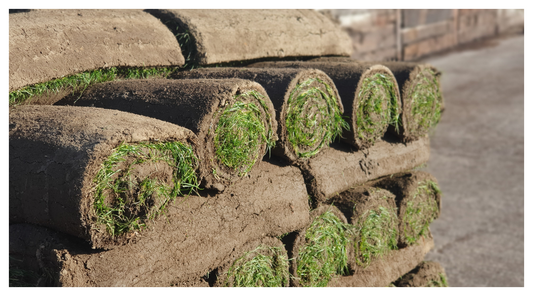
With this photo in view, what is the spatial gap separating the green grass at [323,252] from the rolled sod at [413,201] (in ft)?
1.73

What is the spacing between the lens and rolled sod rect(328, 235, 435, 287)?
2.71m

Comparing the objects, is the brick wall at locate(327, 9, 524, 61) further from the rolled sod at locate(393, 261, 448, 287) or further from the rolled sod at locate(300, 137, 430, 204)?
the rolled sod at locate(393, 261, 448, 287)

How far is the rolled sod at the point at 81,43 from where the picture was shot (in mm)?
2156

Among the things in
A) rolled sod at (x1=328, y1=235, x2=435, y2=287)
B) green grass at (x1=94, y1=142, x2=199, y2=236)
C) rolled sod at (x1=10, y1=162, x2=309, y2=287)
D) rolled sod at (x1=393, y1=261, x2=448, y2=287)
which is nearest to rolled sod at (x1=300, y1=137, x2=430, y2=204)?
rolled sod at (x1=10, y1=162, x2=309, y2=287)

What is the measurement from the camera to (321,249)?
2.47m

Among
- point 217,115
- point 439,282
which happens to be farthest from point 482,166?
point 217,115

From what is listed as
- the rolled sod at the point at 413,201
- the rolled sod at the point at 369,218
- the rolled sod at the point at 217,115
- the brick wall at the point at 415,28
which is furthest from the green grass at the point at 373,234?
the brick wall at the point at 415,28

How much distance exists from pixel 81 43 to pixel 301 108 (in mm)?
1022

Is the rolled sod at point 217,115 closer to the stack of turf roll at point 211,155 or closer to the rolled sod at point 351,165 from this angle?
the stack of turf roll at point 211,155

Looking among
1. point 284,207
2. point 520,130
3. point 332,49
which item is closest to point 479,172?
point 520,130

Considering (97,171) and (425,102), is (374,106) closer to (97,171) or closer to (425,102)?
(425,102)

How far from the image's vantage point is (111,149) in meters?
1.56

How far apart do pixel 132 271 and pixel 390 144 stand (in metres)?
1.73

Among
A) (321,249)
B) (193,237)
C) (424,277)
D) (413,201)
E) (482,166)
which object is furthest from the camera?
(482,166)
